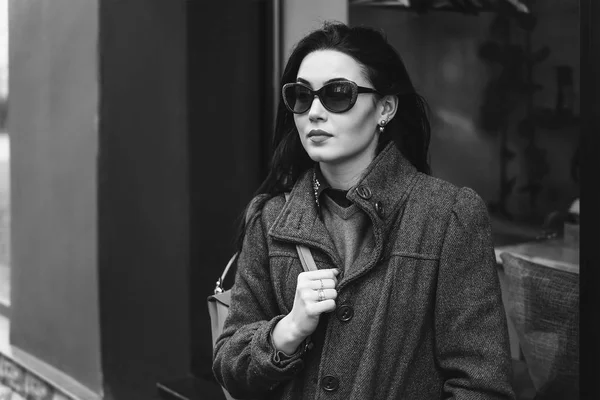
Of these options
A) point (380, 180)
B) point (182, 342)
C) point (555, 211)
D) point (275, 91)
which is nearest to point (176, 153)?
point (275, 91)

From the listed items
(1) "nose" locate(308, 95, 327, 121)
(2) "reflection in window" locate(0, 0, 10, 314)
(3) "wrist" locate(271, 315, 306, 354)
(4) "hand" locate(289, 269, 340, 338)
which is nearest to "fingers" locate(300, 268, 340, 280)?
(4) "hand" locate(289, 269, 340, 338)

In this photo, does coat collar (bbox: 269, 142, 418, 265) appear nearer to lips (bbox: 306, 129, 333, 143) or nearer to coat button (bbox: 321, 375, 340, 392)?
lips (bbox: 306, 129, 333, 143)

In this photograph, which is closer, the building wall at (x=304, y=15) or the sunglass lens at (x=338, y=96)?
the sunglass lens at (x=338, y=96)

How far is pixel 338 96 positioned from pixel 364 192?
0.81 feet

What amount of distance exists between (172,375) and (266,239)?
6.69ft

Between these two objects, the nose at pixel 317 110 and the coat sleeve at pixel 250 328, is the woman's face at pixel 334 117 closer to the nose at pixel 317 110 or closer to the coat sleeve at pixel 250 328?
the nose at pixel 317 110

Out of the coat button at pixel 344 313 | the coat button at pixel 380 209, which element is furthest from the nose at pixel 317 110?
the coat button at pixel 344 313

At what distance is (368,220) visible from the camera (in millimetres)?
2043

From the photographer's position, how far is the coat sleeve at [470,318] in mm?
1858

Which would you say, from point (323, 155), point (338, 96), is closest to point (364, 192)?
point (323, 155)

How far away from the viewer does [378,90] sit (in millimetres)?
2023

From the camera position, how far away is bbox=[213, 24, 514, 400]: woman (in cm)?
188

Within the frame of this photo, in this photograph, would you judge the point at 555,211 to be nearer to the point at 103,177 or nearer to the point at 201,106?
the point at 201,106

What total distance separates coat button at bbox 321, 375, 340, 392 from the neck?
49cm
